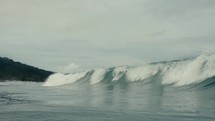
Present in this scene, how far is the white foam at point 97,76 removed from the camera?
2185 inches

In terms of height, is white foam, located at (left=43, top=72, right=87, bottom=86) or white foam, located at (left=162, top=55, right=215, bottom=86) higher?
white foam, located at (left=43, top=72, right=87, bottom=86)

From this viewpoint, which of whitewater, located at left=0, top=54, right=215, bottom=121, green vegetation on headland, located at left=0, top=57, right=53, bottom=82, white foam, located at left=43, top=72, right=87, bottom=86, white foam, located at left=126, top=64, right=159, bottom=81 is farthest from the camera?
green vegetation on headland, located at left=0, top=57, right=53, bottom=82

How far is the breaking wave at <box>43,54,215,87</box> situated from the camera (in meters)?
37.0

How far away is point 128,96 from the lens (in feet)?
94.5

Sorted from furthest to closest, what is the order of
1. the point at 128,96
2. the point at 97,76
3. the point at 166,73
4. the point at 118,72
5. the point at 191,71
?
the point at 97,76
the point at 118,72
the point at 166,73
the point at 191,71
the point at 128,96

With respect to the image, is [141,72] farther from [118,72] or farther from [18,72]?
[18,72]

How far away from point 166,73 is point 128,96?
586 inches

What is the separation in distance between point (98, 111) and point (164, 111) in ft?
9.98

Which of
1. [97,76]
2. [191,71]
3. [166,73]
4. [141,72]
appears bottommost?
[191,71]

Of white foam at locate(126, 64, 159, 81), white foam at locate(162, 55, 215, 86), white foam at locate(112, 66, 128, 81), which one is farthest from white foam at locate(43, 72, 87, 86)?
white foam at locate(162, 55, 215, 86)

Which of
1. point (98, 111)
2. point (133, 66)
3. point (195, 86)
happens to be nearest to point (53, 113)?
point (98, 111)

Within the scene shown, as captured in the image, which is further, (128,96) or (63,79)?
(63,79)

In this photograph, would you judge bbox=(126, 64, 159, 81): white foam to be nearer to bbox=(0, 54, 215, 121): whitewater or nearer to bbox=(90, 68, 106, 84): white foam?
bbox=(0, 54, 215, 121): whitewater

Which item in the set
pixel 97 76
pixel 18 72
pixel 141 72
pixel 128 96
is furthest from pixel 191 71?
pixel 18 72
